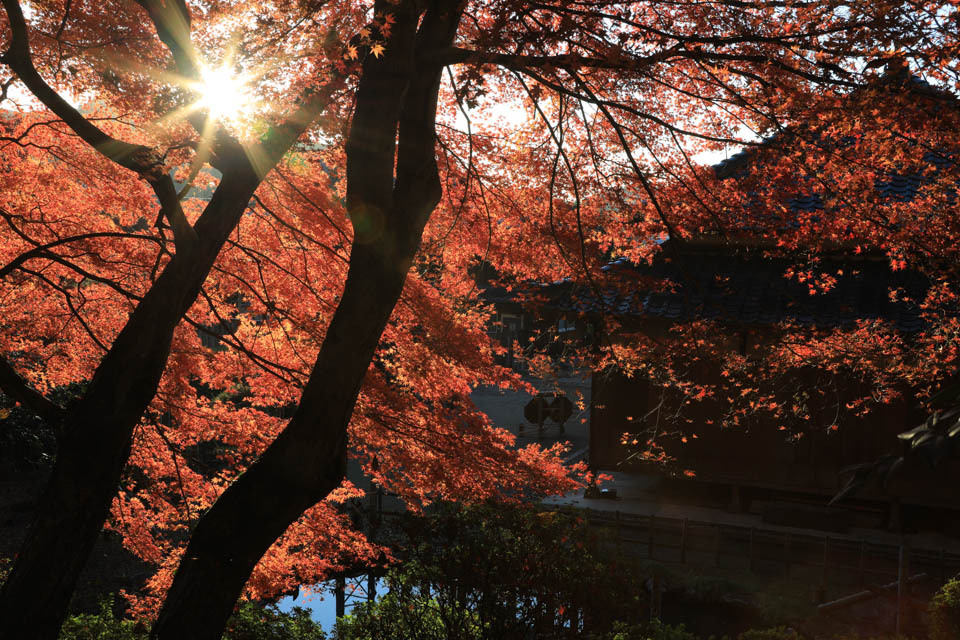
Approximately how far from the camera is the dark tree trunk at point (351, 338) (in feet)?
12.6

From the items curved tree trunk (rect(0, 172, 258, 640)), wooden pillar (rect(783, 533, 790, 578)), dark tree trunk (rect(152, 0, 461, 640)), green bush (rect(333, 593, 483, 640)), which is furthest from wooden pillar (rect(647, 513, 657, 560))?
curved tree trunk (rect(0, 172, 258, 640))

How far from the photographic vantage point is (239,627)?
7.46 m

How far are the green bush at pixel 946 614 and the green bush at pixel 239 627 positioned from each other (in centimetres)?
697

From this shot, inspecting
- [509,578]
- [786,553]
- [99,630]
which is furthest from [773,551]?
[99,630]

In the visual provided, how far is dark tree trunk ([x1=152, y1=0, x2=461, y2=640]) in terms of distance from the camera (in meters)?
3.85

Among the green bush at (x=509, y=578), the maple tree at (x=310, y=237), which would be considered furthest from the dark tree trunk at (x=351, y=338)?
the green bush at (x=509, y=578)

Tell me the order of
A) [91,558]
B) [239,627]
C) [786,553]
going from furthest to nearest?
[91,558], [786,553], [239,627]

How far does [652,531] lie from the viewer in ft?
39.8

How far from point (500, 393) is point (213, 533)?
32.2m

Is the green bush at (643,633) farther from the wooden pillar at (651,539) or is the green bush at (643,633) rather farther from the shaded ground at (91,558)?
the shaded ground at (91,558)

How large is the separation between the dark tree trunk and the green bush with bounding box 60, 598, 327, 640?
3931 mm

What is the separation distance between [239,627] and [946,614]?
775cm

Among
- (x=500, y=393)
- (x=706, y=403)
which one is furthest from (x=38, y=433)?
(x=500, y=393)

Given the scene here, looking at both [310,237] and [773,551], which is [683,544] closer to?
[773,551]
